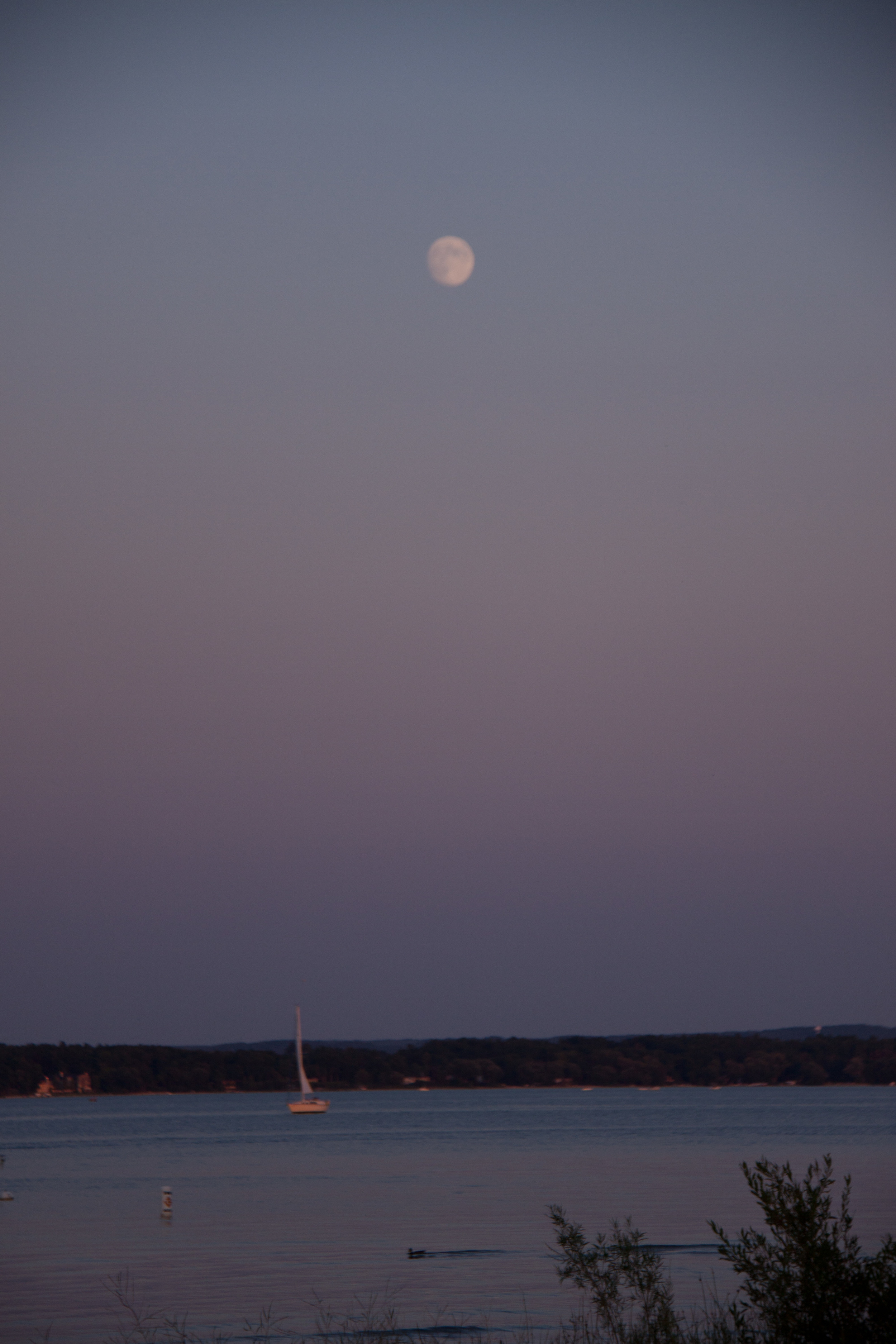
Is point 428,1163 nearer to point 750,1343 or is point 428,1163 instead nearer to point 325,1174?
point 325,1174

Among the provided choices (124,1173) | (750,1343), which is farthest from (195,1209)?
(750,1343)

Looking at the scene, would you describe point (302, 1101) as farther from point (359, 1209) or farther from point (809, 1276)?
point (809, 1276)

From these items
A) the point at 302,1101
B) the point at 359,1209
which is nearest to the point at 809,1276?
the point at 359,1209

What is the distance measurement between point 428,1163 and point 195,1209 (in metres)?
32.9

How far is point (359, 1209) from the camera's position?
61375 millimetres

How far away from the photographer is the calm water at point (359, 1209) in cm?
3400

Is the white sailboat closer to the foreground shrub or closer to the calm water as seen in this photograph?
the calm water

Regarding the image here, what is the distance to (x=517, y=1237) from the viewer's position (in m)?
47.4

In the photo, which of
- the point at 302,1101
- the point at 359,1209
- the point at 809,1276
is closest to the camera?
the point at 809,1276

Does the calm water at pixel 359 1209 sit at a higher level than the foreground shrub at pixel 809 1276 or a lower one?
lower

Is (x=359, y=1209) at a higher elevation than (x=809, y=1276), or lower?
lower

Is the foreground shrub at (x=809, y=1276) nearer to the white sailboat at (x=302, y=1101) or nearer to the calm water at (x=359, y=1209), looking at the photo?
the calm water at (x=359, y=1209)

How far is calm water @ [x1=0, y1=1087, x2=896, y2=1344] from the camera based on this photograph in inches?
1339

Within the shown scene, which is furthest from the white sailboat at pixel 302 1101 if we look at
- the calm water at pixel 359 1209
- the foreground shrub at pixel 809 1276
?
the foreground shrub at pixel 809 1276
